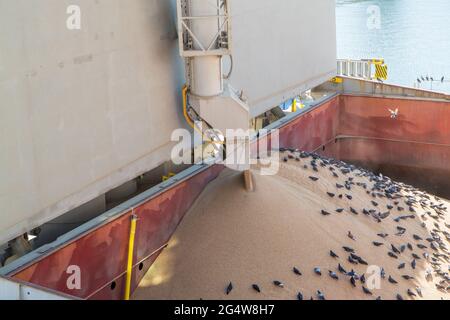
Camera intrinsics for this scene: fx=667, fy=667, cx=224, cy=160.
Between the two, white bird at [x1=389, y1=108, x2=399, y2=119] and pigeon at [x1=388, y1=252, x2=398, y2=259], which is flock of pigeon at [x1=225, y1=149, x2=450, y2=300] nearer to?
pigeon at [x1=388, y1=252, x2=398, y2=259]

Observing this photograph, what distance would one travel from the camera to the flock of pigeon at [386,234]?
8289 mm

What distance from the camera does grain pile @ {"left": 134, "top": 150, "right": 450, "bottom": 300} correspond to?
796 centimetres

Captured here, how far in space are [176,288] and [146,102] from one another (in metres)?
2.35

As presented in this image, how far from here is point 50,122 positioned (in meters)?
6.91

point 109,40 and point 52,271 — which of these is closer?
point 52,271

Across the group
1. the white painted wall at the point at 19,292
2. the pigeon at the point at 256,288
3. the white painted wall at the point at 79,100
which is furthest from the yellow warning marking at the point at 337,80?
the white painted wall at the point at 19,292

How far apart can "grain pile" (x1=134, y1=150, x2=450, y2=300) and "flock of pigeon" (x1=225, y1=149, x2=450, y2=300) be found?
2 centimetres

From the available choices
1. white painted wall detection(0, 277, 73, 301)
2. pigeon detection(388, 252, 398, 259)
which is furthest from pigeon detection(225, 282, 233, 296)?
pigeon detection(388, 252, 398, 259)

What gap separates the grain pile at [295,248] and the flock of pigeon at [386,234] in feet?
0.06

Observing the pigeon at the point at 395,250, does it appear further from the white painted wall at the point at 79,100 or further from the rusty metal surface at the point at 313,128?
the rusty metal surface at the point at 313,128

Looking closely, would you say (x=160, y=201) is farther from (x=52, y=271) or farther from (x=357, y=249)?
(x=357, y=249)

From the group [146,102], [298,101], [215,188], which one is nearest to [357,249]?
[215,188]

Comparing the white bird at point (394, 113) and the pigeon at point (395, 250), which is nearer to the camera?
the pigeon at point (395, 250)

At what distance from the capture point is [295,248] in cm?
844
